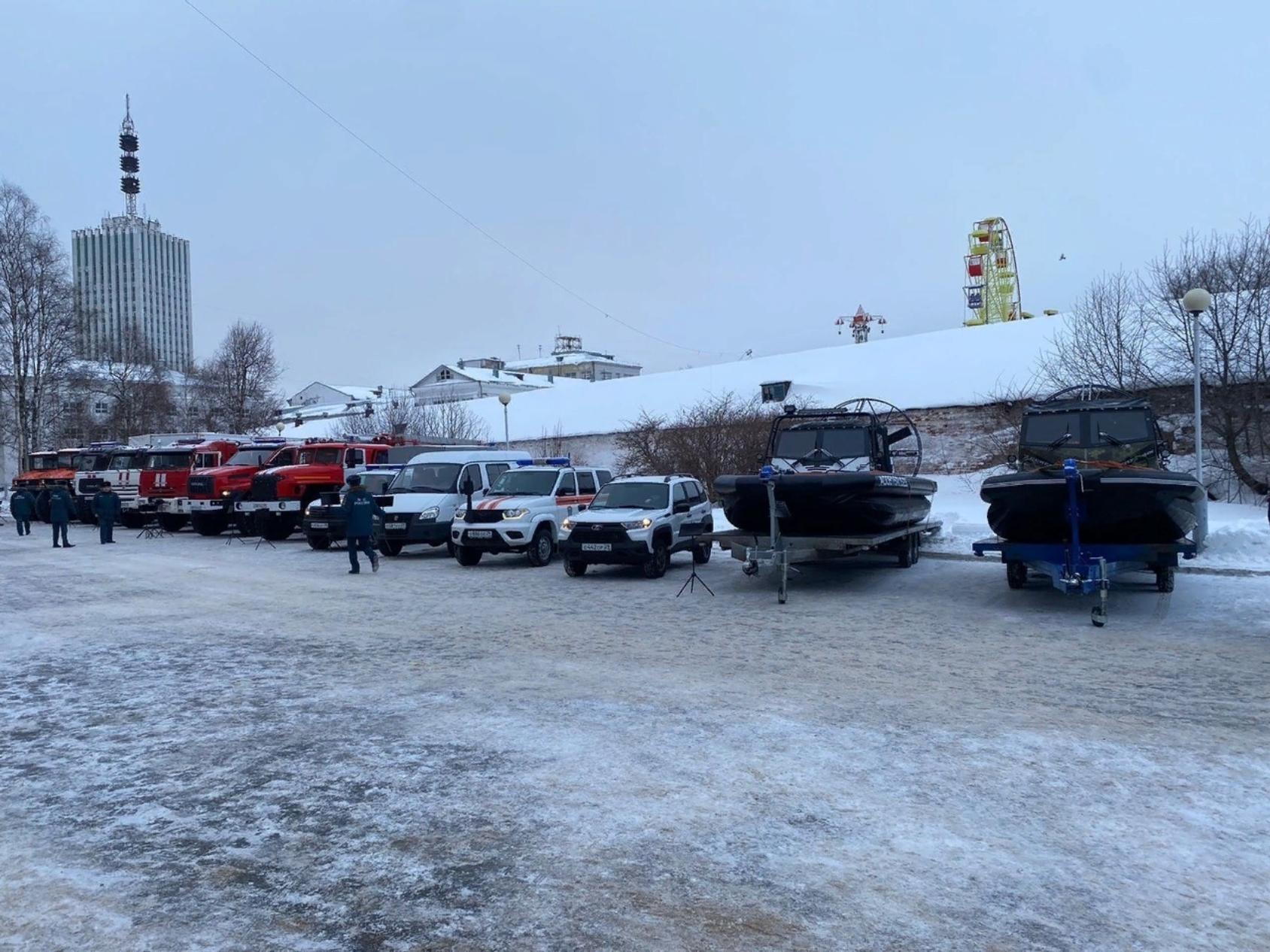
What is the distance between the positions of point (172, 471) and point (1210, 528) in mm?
25543

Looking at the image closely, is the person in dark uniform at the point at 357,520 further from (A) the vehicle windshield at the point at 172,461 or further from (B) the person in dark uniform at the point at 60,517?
(A) the vehicle windshield at the point at 172,461

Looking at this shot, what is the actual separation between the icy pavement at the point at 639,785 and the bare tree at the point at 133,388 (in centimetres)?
4836

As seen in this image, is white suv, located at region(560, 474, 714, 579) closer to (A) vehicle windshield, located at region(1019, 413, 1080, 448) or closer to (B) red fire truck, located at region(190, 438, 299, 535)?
(A) vehicle windshield, located at region(1019, 413, 1080, 448)

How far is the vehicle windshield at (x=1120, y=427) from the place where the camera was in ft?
44.1

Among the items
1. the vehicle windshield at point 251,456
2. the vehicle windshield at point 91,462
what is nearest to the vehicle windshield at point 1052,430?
the vehicle windshield at point 251,456

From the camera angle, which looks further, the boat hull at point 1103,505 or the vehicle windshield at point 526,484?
the vehicle windshield at point 526,484

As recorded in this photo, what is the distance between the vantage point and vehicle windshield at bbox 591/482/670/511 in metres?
16.3

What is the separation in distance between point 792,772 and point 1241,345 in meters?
20.0

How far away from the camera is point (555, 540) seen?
18.3 m

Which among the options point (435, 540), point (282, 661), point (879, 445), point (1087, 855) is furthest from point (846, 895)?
point (435, 540)

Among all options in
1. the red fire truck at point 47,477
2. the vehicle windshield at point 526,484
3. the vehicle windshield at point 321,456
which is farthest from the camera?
the red fire truck at point 47,477

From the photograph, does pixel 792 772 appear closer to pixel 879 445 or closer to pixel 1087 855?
pixel 1087 855

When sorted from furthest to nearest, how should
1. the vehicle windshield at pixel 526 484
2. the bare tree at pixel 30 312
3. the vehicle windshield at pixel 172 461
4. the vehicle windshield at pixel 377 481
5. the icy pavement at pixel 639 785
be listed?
the bare tree at pixel 30 312
the vehicle windshield at pixel 172 461
the vehicle windshield at pixel 377 481
the vehicle windshield at pixel 526 484
the icy pavement at pixel 639 785

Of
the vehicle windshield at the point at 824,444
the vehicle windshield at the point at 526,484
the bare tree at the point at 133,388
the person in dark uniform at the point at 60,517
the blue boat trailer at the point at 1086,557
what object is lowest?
the blue boat trailer at the point at 1086,557
